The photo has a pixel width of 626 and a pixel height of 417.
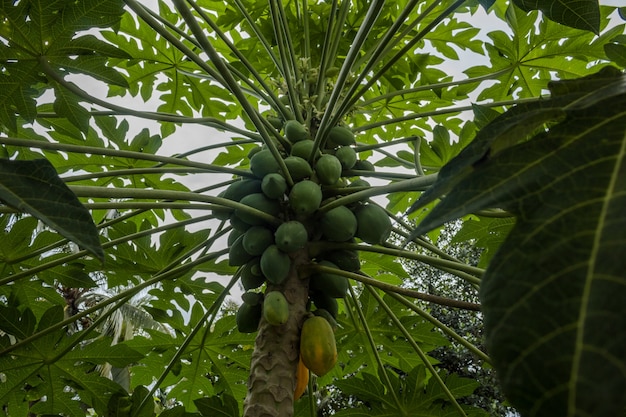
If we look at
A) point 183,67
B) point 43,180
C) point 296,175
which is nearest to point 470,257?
point 183,67

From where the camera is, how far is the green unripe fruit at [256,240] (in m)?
1.33

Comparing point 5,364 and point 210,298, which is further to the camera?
point 210,298

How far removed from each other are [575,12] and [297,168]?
0.79 meters

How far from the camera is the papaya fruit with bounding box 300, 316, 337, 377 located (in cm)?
125

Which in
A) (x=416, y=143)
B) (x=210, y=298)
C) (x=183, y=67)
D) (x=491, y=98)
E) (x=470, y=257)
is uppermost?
(x=470, y=257)

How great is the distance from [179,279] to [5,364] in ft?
2.13

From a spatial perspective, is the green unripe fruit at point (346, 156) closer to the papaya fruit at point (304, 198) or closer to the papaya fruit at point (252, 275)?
the papaya fruit at point (304, 198)

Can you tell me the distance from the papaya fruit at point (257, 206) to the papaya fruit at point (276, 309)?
20 cm

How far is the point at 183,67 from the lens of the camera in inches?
101

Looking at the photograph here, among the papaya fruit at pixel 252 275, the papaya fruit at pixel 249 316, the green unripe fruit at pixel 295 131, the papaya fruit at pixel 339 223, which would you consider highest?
the green unripe fruit at pixel 295 131

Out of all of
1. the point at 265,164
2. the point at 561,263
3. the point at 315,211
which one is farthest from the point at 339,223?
the point at 561,263

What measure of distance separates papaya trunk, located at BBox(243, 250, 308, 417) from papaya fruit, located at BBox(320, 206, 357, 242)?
0.12 m

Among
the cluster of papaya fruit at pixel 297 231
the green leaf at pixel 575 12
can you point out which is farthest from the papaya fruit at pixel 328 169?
the green leaf at pixel 575 12

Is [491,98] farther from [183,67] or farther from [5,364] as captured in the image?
[5,364]
